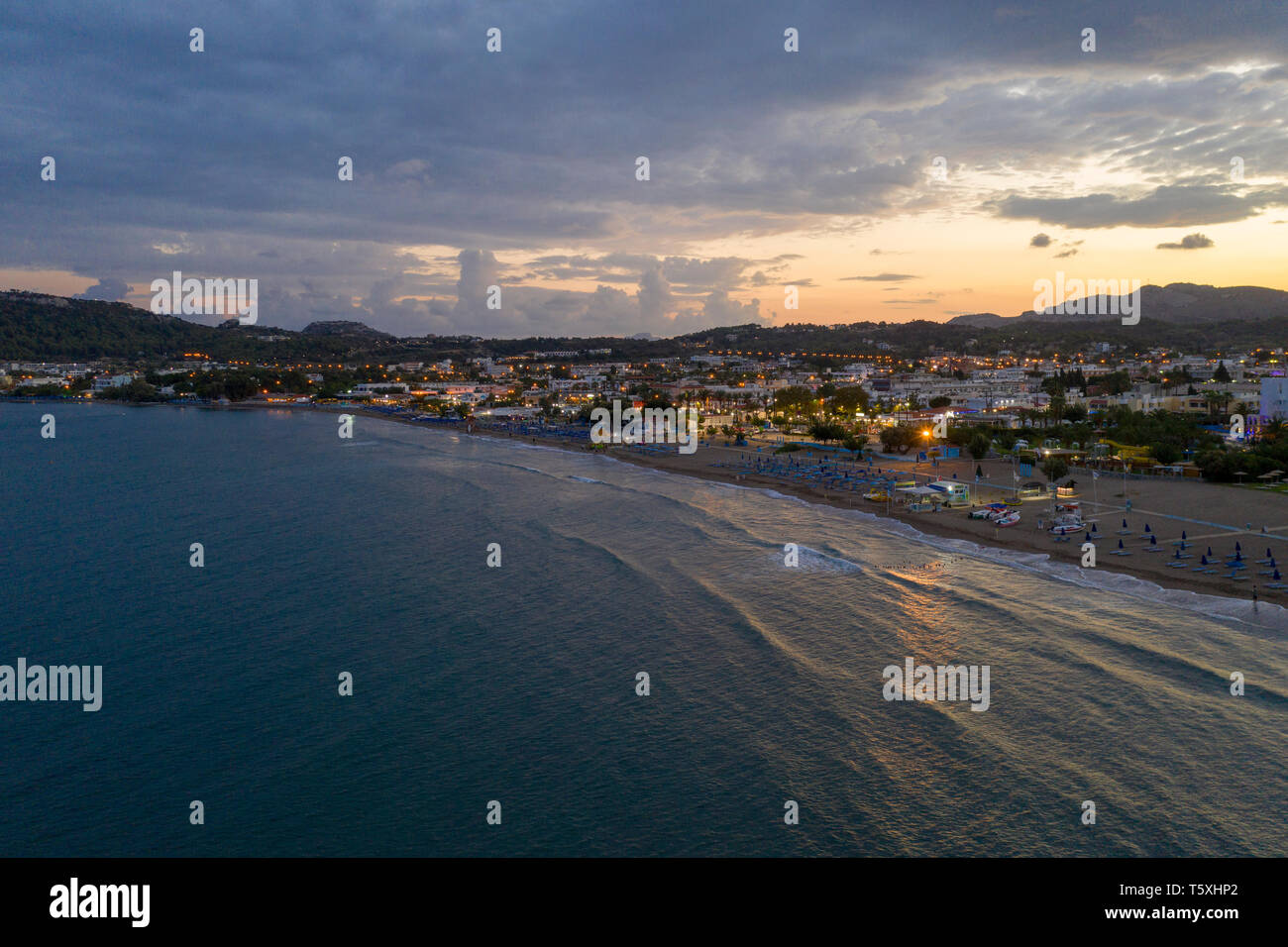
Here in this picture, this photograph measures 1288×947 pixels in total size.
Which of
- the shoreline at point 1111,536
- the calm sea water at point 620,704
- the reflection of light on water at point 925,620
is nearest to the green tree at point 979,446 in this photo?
the shoreline at point 1111,536

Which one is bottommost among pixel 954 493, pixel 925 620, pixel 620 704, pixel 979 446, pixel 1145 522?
pixel 620 704

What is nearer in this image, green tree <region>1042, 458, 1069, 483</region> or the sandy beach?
the sandy beach

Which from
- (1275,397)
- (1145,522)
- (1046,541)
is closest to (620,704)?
(1046,541)

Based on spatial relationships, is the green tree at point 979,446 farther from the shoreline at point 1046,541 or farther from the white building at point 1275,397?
the white building at point 1275,397

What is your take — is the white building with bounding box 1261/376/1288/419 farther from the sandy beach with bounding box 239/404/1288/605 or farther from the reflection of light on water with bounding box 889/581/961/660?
the reflection of light on water with bounding box 889/581/961/660

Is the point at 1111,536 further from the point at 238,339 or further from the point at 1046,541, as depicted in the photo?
the point at 238,339

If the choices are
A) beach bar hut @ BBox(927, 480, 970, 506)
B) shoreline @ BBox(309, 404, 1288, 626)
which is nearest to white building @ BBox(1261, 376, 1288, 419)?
shoreline @ BBox(309, 404, 1288, 626)
